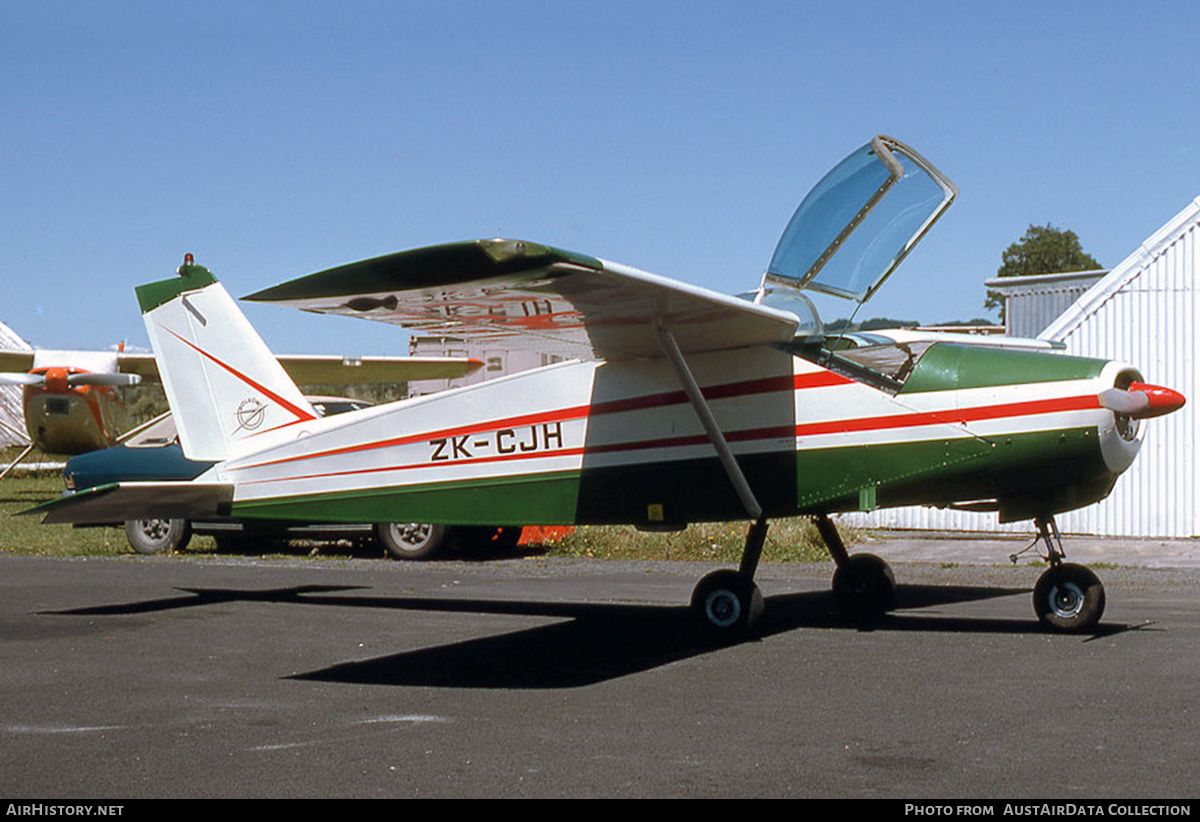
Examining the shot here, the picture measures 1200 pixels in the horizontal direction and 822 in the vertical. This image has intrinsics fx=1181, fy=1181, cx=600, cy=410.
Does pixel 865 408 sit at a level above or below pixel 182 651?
above

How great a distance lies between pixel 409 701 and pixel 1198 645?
477 cm

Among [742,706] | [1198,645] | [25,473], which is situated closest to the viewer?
[742,706]

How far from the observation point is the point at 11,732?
17.8 feet

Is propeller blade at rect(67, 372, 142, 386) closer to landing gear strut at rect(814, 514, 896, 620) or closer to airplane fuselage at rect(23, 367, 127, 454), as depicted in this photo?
airplane fuselage at rect(23, 367, 127, 454)

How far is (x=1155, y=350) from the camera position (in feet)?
53.0

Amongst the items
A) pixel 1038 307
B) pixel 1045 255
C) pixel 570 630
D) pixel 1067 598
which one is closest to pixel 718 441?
pixel 570 630

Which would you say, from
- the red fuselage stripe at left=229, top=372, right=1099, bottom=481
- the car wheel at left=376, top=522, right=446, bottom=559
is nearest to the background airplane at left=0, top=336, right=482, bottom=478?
the car wheel at left=376, top=522, right=446, bottom=559

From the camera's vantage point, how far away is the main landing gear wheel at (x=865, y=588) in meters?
8.90

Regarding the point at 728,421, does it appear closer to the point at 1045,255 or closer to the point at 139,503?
the point at 139,503

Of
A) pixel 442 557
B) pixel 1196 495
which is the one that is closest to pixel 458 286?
pixel 442 557

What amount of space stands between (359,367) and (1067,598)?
25886mm

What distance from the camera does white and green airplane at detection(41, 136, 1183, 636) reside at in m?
7.34

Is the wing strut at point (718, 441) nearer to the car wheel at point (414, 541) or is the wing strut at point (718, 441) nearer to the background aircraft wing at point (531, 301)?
the background aircraft wing at point (531, 301)
